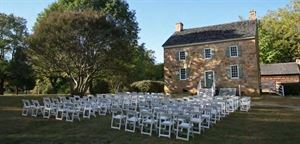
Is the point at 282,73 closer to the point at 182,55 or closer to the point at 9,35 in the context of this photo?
the point at 182,55

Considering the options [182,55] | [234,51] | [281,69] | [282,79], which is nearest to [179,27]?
[182,55]

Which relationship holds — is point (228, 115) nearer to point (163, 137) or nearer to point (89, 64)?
point (163, 137)

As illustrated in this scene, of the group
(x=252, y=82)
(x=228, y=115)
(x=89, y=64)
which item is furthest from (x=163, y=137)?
(x=252, y=82)

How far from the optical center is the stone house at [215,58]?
30.1 metres

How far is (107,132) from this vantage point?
11.3 meters

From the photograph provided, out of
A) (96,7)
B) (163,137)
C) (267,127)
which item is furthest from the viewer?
(96,7)

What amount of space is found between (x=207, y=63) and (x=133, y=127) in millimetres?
21566

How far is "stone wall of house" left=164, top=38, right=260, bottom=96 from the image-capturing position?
30.0 meters

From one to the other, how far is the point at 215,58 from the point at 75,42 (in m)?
15.1

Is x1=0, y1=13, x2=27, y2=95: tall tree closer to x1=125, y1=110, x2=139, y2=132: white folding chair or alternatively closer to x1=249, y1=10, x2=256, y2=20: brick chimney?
x1=249, y1=10, x2=256, y2=20: brick chimney

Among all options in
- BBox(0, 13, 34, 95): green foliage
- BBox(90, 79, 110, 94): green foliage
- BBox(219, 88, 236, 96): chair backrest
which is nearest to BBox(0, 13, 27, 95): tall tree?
BBox(0, 13, 34, 95): green foliage

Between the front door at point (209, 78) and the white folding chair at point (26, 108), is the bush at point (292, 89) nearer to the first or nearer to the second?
the front door at point (209, 78)

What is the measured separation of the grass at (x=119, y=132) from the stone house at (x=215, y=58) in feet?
51.3

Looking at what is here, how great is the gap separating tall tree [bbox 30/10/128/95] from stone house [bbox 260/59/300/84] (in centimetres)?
2563
